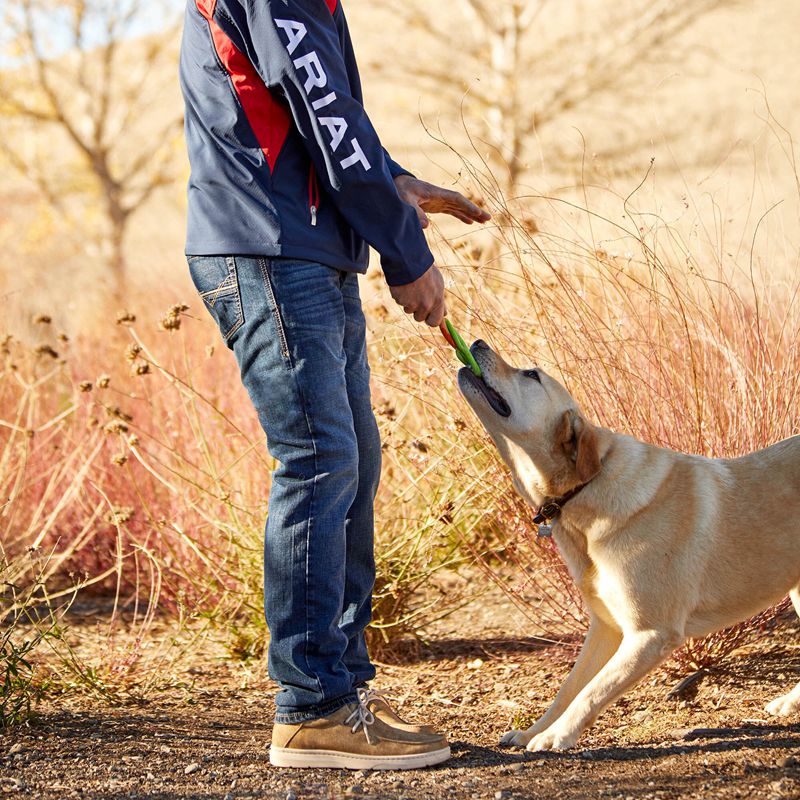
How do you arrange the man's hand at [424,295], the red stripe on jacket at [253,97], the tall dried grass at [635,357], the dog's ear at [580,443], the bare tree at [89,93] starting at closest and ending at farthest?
1. the red stripe on jacket at [253,97]
2. the man's hand at [424,295]
3. the dog's ear at [580,443]
4. the tall dried grass at [635,357]
5. the bare tree at [89,93]

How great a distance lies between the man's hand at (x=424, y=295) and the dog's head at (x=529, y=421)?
1.23 feet

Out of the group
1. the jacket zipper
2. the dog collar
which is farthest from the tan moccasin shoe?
the jacket zipper

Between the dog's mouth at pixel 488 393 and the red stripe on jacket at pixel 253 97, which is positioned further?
the dog's mouth at pixel 488 393

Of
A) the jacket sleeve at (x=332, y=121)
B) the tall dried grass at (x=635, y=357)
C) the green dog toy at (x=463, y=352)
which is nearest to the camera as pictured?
the jacket sleeve at (x=332, y=121)

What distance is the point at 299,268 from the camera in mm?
2404

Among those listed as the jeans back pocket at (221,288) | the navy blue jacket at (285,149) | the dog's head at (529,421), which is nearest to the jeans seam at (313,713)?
the dog's head at (529,421)

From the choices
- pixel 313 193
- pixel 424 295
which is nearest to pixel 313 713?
pixel 424 295

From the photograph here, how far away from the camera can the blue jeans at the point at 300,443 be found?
239cm

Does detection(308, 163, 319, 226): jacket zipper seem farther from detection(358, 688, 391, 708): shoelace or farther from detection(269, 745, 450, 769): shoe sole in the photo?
detection(269, 745, 450, 769): shoe sole

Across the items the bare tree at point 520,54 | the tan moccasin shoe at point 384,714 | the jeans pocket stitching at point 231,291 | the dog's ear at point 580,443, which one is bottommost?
the tan moccasin shoe at point 384,714

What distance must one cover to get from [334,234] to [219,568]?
176 cm

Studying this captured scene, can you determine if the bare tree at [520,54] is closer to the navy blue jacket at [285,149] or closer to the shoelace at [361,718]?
the navy blue jacket at [285,149]

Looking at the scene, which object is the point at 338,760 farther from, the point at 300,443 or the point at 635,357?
the point at 635,357

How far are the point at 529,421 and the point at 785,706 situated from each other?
117 cm
